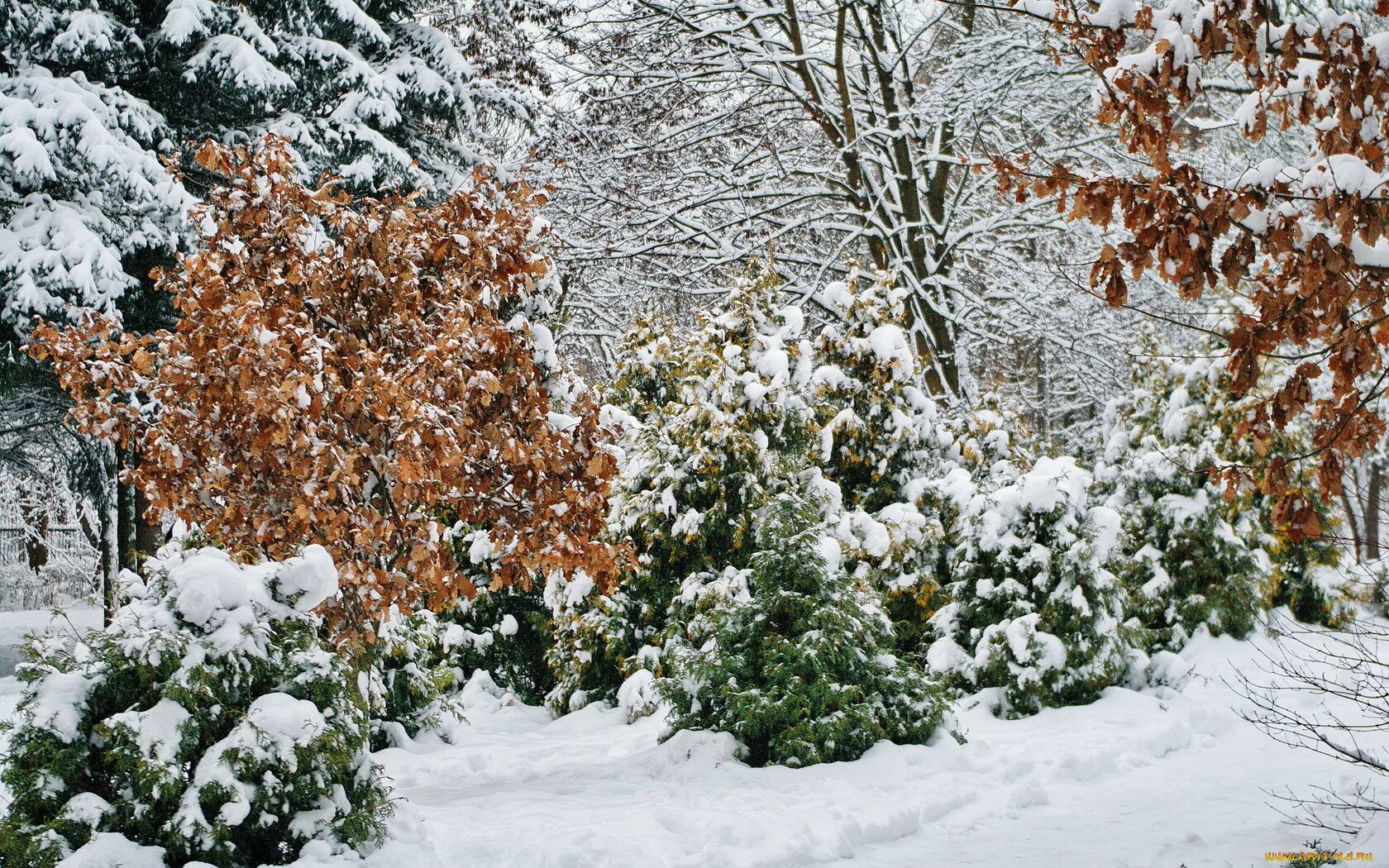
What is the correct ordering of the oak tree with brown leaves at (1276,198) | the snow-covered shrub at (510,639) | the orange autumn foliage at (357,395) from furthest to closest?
the snow-covered shrub at (510,639) < the orange autumn foliage at (357,395) < the oak tree with brown leaves at (1276,198)

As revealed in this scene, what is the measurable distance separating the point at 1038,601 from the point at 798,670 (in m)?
2.83

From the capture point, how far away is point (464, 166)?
557 inches

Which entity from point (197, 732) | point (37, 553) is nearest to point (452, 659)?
point (197, 732)

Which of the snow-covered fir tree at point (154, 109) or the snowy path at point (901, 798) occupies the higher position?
the snow-covered fir tree at point (154, 109)

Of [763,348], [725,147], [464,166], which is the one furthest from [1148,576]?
[464,166]

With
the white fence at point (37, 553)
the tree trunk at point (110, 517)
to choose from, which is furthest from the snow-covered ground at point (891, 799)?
the white fence at point (37, 553)

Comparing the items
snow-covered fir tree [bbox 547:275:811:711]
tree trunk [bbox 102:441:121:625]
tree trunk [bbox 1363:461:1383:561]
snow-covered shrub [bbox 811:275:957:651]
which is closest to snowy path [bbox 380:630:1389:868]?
snow-covered fir tree [bbox 547:275:811:711]

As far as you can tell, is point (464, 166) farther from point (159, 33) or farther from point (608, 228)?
point (159, 33)

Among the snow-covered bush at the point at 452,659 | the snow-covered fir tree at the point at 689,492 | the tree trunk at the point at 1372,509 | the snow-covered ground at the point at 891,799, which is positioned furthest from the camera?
the snow-covered fir tree at the point at 689,492

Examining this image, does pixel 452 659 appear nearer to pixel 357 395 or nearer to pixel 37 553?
pixel 357 395

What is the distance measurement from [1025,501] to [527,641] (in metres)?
4.89

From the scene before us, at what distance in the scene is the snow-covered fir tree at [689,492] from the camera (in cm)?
814

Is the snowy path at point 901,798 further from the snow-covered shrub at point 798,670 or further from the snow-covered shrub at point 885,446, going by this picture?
the snow-covered shrub at point 885,446

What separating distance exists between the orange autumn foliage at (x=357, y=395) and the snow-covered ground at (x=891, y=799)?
1238mm
